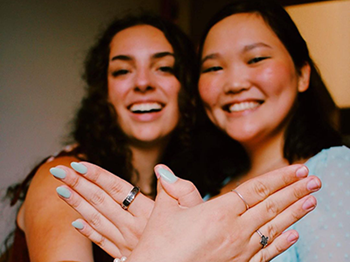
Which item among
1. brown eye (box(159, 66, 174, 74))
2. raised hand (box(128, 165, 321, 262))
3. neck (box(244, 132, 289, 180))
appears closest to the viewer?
raised hand (box(128, 165, 321, 262))

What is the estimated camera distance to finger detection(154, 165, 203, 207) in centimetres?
65

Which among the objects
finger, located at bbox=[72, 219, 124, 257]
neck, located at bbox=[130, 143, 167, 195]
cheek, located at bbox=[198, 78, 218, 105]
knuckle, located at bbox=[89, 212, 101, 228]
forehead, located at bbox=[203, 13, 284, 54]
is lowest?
neck, located at bbox=[130, 143, 167, 195]

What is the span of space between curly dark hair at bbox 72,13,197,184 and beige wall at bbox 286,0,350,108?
133 cm

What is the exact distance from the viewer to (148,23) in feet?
4.66

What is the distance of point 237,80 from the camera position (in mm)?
1115

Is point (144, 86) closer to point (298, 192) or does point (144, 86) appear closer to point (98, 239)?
point (98, 239)

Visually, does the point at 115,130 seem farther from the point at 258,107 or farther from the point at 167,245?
the point at 167,245

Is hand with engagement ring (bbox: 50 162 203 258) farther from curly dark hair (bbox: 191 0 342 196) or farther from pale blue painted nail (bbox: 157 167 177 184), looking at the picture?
curly dark hair (bbox: 191 0 342 196)

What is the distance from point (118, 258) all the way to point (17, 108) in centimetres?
84

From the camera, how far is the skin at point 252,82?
3.58 feet

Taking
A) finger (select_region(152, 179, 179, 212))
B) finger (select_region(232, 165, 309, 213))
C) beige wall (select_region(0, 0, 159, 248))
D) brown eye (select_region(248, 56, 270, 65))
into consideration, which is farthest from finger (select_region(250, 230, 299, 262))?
beige wall (select_region(0, 0, 159, 248))

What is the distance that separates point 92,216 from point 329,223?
610mm

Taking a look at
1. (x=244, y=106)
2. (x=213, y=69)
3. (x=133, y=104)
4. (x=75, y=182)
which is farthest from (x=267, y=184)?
(x=133, y=104)

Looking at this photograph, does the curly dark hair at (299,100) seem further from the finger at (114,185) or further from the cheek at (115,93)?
the finger at (114,185)
